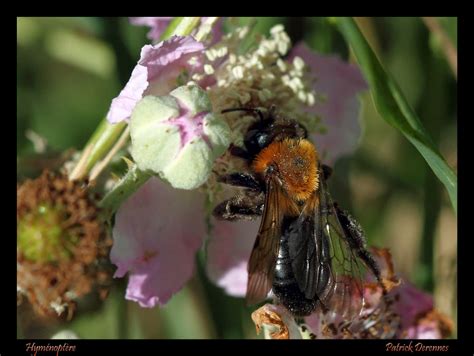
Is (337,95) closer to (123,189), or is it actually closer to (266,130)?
(266,130)

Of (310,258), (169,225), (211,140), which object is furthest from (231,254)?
(211,140)

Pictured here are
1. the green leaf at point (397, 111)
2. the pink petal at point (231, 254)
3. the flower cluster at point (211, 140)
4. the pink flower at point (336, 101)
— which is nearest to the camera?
the flower cluster at point (211, 140)

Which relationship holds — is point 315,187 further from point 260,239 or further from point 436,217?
point 436,217

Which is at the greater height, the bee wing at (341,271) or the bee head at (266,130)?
the bee head at (266,130)

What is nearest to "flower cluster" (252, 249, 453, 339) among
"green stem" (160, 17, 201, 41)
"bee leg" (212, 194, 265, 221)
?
"bee leg" (212, 194, 265, 221)

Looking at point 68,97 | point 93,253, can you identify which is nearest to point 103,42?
point 68,97

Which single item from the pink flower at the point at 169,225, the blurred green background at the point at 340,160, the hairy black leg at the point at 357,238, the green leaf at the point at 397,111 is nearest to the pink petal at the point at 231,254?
the pink flower at the point at 169,225

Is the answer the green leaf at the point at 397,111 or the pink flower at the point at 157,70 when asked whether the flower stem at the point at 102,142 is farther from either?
the green leaf at the point at 397,111
